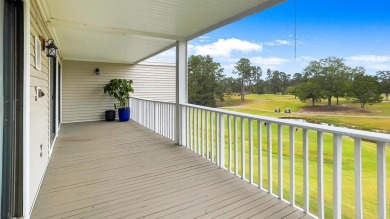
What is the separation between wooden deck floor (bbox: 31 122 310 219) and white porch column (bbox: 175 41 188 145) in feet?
1.76

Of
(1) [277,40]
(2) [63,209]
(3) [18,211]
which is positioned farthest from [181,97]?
(3) [18,211]

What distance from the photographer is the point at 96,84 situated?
9203mm

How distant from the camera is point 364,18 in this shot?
115 inches

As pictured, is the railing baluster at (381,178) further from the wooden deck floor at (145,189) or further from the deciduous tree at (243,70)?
the deciduous tree at (243,70)

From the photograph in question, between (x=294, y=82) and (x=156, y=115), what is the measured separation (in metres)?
4.23

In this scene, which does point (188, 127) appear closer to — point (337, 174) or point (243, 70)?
point (243, 70)

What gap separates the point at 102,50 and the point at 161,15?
4045mm

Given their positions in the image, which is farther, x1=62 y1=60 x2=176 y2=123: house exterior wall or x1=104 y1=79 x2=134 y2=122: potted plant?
x1=104 y1=79 x2=134 y2=122: potted plant

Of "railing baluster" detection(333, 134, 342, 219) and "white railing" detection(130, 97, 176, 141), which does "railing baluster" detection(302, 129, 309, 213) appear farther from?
"white railing" detection(130, 97, 176, 141)

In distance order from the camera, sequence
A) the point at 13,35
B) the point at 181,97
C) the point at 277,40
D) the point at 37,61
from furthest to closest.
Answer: the point at 181,97 < the point at 277,40 < the point at 37,61 < the point at 13,35

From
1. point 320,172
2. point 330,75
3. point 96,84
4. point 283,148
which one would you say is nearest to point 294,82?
point 330,75

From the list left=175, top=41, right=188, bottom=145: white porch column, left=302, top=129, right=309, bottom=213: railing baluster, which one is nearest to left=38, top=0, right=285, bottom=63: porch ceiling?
left=175, top=41, right=188, bottom=145: white porch column

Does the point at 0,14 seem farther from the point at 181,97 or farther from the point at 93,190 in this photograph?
the point at 181,97

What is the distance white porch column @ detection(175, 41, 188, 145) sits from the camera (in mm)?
5109
